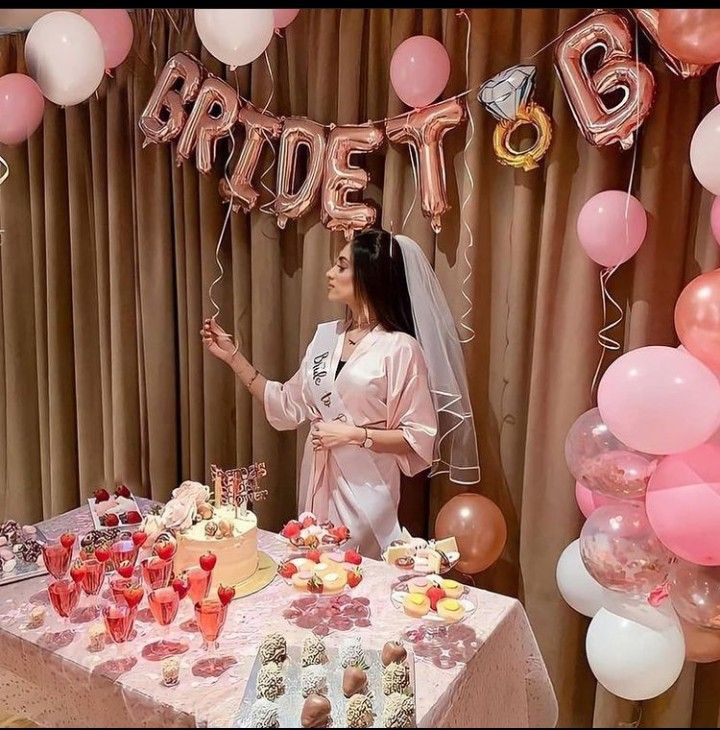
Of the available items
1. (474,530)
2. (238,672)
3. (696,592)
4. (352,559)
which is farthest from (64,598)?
(696,592)

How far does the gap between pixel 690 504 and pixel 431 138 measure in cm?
122

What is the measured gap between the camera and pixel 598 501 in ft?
6.37

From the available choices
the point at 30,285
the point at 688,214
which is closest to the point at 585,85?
the point at 688,214

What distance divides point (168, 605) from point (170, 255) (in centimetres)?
161

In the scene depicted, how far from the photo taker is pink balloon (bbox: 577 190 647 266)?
1.92 m

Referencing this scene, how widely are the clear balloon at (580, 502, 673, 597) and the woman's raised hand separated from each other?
1314 millimetres

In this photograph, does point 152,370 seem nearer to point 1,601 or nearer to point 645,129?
point 1,601

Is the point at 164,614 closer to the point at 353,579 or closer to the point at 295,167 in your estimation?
the point at 353,579

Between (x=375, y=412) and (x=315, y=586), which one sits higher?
(x=375, y=412)

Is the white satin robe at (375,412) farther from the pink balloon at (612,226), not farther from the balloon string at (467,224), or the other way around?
the pink balloon at (612,226)

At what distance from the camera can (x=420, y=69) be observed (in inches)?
84.2

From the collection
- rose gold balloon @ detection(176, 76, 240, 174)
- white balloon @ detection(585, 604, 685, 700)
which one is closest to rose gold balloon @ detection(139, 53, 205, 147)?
rose gold balloon @ detection(176, 76, 240, 174)

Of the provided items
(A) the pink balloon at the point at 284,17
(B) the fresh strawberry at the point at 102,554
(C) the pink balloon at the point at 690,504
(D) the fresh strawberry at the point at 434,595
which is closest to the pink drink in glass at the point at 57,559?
(B) the fresh strawberry at the point at 102,554

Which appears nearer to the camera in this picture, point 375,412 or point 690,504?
point 690,504
